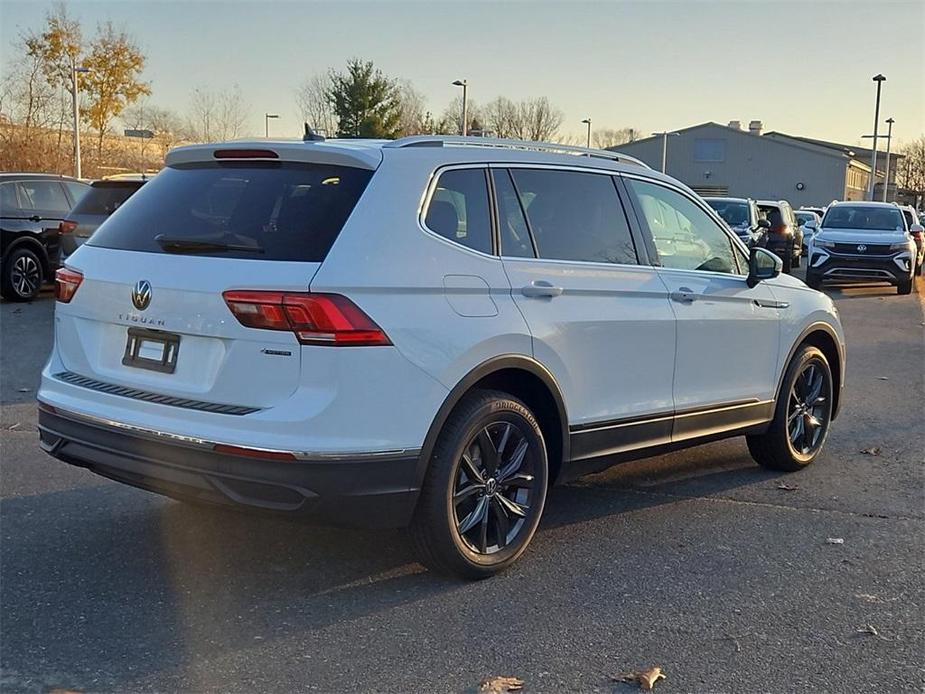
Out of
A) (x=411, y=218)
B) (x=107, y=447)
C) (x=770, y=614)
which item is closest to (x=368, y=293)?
(x=411, y=218)

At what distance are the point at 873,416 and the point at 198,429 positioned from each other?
5959 mm

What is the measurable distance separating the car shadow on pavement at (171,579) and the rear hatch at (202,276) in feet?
2.07

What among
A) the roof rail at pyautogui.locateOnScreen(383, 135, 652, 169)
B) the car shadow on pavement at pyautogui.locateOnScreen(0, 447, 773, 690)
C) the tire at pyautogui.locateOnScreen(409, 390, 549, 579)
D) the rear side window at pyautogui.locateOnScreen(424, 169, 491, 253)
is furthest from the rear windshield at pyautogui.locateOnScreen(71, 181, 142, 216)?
the tire at pyautogui.locateOnScreen(409, 390, 549, 579)

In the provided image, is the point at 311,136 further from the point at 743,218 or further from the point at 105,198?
the point at 743,218

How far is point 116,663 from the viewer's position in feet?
10.9

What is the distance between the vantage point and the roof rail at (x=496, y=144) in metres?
4.18

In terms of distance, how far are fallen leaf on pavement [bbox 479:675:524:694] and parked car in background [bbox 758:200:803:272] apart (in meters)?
19.3

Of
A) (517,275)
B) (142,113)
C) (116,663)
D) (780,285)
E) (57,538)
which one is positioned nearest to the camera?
(116,663)

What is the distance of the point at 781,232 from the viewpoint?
21.8m

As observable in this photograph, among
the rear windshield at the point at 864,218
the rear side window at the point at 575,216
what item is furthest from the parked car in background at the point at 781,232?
the rear side window at the point at 575,216

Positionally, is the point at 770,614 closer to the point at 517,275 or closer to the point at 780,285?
the point at 517,275

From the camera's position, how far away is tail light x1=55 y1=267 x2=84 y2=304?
4.11 metres

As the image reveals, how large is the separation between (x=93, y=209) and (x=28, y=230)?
1.75 m

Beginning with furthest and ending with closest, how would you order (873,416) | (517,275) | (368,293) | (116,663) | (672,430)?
(873,416) → (672,430) → (517,275) → (368,293) → (116,663)
